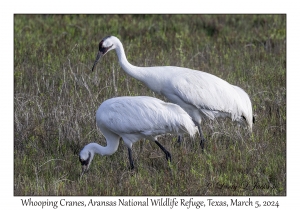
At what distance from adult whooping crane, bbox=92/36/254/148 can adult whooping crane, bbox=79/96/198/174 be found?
69 centimetres

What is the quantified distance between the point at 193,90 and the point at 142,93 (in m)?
1.49

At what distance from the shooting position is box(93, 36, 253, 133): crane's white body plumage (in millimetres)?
7223

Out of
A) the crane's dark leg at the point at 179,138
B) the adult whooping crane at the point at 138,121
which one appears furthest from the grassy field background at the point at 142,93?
the adult whooping crane at the point at 138,121

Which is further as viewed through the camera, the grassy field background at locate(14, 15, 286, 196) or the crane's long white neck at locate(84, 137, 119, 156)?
the crane's long white neck at locate(84, 137, 119, 156)

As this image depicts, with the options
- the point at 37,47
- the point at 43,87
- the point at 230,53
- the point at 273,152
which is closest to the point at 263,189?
the point at 273,152

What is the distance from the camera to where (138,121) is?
646 centimetres

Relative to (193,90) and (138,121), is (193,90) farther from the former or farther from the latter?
(138,121)

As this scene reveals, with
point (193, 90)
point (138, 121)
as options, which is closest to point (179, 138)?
point (193, 90)

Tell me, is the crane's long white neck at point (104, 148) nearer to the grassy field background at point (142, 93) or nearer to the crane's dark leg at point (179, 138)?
the grassy field background at point (142, 93)

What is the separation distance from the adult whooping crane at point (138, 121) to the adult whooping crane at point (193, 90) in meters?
0.69

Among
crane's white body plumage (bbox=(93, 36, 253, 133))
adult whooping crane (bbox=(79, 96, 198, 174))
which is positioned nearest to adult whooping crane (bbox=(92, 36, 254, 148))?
crane's white body plumage (bbox=(93, 36, 253, 133))

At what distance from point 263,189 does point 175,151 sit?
49.0 inches

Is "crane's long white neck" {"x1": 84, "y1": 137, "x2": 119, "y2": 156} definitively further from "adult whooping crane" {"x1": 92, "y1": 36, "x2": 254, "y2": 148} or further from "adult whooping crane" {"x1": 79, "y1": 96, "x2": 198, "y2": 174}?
"adult whooping crane" {"x1": 92, "y1": 36, "x2": 254, "y2": 148}
